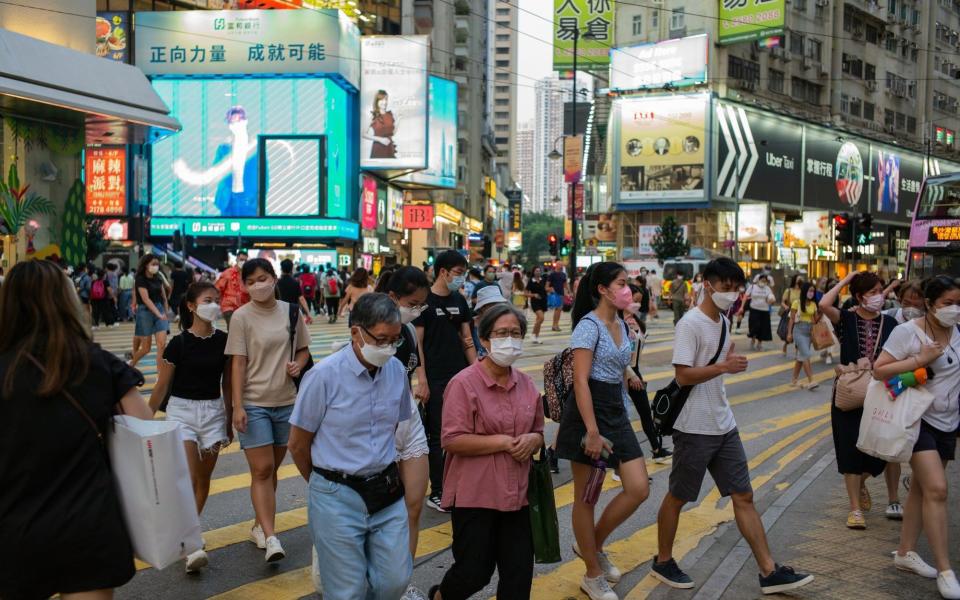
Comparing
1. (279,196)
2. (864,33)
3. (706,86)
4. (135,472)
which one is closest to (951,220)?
(135,472)

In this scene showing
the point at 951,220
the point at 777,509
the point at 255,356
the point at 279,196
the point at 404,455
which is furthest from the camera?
the point at 279,196

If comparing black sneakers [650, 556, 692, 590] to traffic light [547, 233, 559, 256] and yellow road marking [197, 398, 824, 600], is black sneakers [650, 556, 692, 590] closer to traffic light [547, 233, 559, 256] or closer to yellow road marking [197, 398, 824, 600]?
yellow road marking [197, 398, 824, 600]

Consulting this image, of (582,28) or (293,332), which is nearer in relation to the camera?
(293,332)

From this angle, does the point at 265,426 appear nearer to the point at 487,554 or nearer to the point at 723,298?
the point at 487,554

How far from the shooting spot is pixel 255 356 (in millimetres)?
5648

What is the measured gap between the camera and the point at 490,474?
4.08m

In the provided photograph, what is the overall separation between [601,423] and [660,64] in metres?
55.1

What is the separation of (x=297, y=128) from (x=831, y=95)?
41.4 m

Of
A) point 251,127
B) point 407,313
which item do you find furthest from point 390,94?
point 407,313

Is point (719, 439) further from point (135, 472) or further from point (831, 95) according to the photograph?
point (831, 95)

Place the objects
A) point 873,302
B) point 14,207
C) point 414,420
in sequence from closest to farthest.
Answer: point 414,420 → point 873,302 → point 14,207

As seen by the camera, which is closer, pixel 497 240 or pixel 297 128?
pixel 297 128

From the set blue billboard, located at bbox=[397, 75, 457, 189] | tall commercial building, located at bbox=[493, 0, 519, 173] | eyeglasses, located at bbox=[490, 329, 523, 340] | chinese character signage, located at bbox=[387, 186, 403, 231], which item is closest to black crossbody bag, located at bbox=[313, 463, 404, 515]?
eyeglasses, located at bbox=[490, 329, 523, 340]

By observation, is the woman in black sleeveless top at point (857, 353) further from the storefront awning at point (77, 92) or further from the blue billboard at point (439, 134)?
the blue billboard at point (439, 134)
